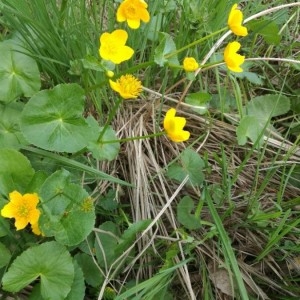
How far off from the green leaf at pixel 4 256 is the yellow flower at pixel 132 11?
0.59 meters

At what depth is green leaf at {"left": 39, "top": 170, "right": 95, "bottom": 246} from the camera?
1.13 m

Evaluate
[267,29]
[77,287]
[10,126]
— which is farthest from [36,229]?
[267,29]

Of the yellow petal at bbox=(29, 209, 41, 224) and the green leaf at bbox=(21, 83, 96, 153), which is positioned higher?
the green leaf at bbox=(21, 83, 96, 153)

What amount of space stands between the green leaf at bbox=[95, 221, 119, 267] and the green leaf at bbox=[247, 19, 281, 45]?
78cm

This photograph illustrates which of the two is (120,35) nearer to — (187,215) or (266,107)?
(187,215)

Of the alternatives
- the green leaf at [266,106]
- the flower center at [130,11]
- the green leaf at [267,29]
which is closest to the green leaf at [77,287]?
the flower center at [130,11]

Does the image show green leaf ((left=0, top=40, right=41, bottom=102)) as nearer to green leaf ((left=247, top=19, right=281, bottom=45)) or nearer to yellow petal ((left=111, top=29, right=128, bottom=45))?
yellow petal ((left=111, top=29, right=128, bottom=45))

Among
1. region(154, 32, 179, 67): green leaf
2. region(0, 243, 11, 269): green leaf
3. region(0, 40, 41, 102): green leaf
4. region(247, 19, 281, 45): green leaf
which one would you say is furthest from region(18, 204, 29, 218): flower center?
region(247, 19, 281, 45): green leaf

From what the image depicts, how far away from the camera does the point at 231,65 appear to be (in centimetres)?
119

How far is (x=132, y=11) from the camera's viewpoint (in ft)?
3.73

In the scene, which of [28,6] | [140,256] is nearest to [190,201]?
[140,256]

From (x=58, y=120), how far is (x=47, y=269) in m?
0.35

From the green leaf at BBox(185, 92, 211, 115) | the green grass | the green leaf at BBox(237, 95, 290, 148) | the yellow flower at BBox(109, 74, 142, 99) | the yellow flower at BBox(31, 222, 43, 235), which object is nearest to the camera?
the yellow flower at BBox(109, 74, 142, 99)

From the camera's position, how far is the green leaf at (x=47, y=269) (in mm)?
1108
